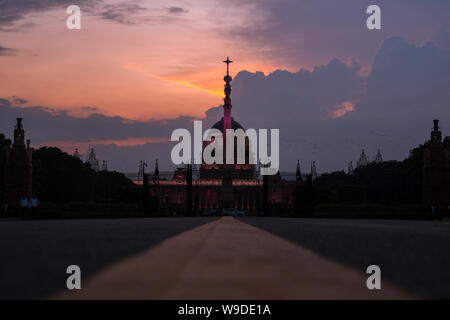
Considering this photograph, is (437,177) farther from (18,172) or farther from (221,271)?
(221,271)

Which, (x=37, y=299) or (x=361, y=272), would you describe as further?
(x=361, y=272)

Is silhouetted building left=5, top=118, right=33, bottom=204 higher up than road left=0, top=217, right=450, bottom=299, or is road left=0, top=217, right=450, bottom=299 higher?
silhouetted building left=5, top=118, right=33, bottom=204

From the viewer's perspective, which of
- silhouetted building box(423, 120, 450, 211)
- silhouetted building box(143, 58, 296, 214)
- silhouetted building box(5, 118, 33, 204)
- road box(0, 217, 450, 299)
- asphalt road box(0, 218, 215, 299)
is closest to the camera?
road box(0, 217, 450, 299)

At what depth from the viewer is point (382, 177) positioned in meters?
127

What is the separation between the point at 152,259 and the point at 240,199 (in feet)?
504

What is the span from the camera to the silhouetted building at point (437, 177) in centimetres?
5806

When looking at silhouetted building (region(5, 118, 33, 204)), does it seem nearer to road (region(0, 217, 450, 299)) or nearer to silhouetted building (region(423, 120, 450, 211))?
silhouetted building (region(423, 120, 450, 211))

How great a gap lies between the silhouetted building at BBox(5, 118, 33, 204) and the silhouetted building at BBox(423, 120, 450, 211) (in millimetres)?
33090

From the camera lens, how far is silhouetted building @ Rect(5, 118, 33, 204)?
56562mm

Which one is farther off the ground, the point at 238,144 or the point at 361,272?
the point at 238,144

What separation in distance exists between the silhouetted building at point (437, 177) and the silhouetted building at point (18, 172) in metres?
33.1

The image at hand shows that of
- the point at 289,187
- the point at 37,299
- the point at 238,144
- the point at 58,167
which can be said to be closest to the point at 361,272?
the point at 37,299

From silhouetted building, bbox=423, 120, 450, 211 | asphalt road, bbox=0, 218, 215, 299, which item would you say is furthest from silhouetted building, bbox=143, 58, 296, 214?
asphalt road, bbox=0, 218, 215, 299

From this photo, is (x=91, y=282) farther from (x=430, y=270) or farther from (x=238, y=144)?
(x=238, y=144)
